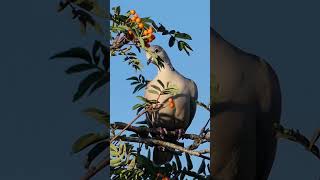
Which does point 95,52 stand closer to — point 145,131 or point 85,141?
point 85,141

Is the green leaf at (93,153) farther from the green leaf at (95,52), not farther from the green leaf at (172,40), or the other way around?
the green leaf at (172,40)

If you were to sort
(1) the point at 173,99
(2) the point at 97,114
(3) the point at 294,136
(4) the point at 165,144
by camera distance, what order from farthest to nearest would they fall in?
(1) the point at 173,99 < (4) the point at 165,144 < (2) the point at 97,114 < (3) the point at 294,136

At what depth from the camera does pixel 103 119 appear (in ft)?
3.32

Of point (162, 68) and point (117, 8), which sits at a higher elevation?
point (117, 8)

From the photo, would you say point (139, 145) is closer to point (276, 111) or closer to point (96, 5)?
point (276, 111)

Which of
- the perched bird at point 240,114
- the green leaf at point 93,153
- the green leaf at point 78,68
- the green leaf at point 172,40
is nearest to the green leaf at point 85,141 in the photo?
the green leaf at point 93,153

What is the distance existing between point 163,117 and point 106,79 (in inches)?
16.0

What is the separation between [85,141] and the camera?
3.10ft

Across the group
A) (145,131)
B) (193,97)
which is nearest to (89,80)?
(145,131)

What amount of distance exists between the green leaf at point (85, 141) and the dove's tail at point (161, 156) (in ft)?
0.90

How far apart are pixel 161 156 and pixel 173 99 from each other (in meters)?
0.14

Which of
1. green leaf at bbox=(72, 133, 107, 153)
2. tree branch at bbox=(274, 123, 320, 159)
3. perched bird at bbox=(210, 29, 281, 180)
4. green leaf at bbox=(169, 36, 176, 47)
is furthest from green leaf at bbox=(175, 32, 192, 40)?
tree branch at bbox=(274, 123, 320, 159)

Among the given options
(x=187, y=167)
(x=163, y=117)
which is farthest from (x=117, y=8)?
(x=187, y=167)

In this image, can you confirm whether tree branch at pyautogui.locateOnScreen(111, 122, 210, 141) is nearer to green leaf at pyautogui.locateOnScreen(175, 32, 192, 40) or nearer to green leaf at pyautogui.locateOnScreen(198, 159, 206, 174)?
green leaf at pyautogui.locateOnScreen(198, 159, 206, 174)
